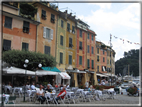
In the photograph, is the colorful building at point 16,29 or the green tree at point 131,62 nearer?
the colorful building at point 16,29

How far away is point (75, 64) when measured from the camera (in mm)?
27438

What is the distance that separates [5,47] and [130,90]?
45.9 feet

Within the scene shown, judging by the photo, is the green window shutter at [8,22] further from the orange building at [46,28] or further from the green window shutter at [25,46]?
the orange building at [46,28]

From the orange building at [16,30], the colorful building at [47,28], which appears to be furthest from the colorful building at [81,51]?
the orange building at [16,30]

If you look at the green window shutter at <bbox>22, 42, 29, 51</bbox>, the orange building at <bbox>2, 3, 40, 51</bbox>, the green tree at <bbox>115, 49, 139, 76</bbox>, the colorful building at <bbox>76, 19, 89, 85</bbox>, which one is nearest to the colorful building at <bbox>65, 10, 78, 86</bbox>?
the colorful building at <bbox>76, 19, 89, 85</bbox>

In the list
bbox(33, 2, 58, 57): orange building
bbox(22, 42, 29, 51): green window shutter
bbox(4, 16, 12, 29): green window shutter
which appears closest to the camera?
bbox(4, 16, 12, 29): green window shutter

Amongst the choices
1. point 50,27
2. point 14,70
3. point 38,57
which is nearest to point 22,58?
point 38,57

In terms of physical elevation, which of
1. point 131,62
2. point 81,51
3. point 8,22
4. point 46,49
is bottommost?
point 131,62

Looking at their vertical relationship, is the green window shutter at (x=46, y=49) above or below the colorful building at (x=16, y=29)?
below

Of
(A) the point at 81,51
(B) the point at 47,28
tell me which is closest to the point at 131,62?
(A) the point at 81,51

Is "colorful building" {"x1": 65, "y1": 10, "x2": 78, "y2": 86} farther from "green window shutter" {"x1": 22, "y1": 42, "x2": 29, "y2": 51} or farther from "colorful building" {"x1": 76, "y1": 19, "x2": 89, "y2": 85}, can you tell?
"green window shutter" {"x1": 22, "y1": 42, "x2": 29, "y2": 51}

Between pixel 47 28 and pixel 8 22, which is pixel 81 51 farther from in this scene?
pixel 8 22

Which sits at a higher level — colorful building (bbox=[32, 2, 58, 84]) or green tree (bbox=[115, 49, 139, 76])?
colorful building (bbox=[32, 2, 58, 84])

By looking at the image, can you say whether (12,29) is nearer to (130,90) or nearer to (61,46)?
(61,46)
